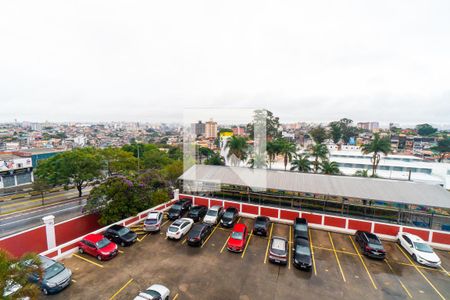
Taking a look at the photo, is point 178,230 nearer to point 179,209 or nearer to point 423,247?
point 179,209

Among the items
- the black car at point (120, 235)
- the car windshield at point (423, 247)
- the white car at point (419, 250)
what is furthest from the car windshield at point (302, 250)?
the black car at point (120, 235)

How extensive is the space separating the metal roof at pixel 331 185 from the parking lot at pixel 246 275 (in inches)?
171

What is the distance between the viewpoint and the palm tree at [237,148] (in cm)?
3475

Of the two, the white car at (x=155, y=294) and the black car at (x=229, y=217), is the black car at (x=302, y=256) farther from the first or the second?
the white car at (x=155, y=294)

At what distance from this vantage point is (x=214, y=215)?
64.8 ft

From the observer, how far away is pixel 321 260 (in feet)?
47.8

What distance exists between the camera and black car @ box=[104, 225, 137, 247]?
15.6 m

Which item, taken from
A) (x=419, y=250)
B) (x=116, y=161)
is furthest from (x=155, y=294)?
(x=116, y=161)

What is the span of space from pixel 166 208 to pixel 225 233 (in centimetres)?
785

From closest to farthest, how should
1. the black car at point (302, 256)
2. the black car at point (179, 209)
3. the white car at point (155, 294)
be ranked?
the white car at point (155, 294), the black car at point (302, 256), the black car at point (179, 209)

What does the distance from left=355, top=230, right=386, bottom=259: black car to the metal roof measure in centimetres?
389

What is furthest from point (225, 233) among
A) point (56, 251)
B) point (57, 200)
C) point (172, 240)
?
point (57, 200)

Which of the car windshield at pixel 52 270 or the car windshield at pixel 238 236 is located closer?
the car windshield at pixel 52 270

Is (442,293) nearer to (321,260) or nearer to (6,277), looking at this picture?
(321,260)
